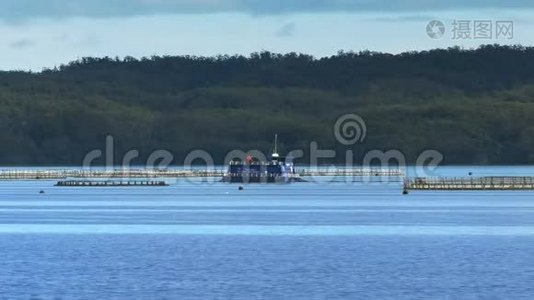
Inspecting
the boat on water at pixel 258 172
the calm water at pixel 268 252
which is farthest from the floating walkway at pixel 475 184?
the calm water at pixel 268 252

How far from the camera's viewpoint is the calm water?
152 feet

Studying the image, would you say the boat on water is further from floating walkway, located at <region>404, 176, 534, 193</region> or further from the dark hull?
floating walkway, located at <region>404, 176, 534, 193</region>

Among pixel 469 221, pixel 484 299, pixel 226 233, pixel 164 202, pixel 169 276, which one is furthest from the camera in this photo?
pixel 164 202

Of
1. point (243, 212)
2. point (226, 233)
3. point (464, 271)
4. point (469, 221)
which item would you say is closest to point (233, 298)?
point (464, 271)

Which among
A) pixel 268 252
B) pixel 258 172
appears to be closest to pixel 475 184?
pixel 258 172

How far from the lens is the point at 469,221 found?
82812 mm

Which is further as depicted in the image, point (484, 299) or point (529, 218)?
point (529, 218)

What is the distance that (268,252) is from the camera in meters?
60.4

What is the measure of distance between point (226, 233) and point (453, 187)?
243 feet

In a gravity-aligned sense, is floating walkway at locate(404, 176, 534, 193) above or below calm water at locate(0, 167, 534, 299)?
above

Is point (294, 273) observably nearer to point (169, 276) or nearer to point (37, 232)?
point (169, 276)

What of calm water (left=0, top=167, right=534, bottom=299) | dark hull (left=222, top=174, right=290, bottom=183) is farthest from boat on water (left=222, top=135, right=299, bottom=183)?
calm water (left=0, top=167, right=534, bottom=299)

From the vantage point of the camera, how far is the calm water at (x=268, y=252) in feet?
152

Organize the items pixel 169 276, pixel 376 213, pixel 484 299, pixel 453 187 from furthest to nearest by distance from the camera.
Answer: pixel 453 187 < pixel 376 213 < pixel 169 276 < pixel 484 299
